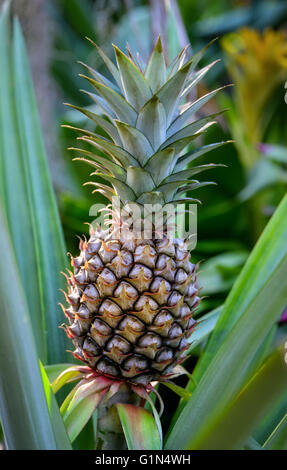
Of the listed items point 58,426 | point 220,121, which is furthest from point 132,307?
point 220,121

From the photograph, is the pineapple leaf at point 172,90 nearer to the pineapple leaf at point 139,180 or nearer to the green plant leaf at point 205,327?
the pineapple leaf at point 139,180

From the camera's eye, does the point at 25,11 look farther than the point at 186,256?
Yes

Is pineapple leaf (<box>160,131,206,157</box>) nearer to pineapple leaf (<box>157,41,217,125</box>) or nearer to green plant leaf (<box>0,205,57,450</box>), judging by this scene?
pineapple leaf (<box>157,41,217,125</box>)

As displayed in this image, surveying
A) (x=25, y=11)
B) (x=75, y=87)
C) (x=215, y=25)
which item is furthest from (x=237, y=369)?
(x=215, y=25)

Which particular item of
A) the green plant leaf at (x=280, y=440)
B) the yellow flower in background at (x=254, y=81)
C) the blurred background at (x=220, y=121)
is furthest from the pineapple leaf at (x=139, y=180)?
the yellow flower in background at (x=254, y=81)

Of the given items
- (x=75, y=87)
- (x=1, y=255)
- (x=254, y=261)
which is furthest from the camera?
(x=75, y=87)
